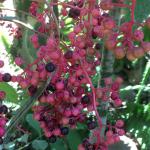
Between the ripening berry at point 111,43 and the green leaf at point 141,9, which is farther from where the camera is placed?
the green leaf at point 141,9

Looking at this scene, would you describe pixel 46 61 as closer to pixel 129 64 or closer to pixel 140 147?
pixel 140 147

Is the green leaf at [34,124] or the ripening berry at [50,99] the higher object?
the ripening berry at [50,99]

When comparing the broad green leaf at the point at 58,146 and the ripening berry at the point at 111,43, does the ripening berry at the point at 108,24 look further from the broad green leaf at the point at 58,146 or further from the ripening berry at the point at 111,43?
the broad green leaf at the point at 58,146

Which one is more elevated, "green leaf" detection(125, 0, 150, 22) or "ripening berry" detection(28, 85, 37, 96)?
"green leaf" detection(125, 0, 150, 22)

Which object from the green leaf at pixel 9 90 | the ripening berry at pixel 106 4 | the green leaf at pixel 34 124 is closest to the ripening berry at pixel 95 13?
the ripening berry at pixel 106 4

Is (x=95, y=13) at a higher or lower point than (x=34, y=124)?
higher

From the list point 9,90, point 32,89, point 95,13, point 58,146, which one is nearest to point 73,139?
point 58,146

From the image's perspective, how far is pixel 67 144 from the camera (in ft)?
4.53

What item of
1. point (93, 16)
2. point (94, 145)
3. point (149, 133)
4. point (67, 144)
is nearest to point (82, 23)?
point (93, 16)

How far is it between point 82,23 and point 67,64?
8cm

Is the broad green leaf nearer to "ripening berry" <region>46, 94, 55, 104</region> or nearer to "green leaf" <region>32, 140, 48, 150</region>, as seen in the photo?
"green leaf" <region>32, 140, 48, 150</region>

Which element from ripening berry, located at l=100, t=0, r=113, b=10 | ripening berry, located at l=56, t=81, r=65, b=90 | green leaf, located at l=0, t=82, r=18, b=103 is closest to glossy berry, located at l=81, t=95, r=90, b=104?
ripening berry, located at l=56, t=81, r=65, b=90

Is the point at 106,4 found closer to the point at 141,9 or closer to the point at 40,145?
the point at 141,9

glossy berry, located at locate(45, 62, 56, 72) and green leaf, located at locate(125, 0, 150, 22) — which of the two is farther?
green leaf, located at locate(125, 0, 150, 22)
